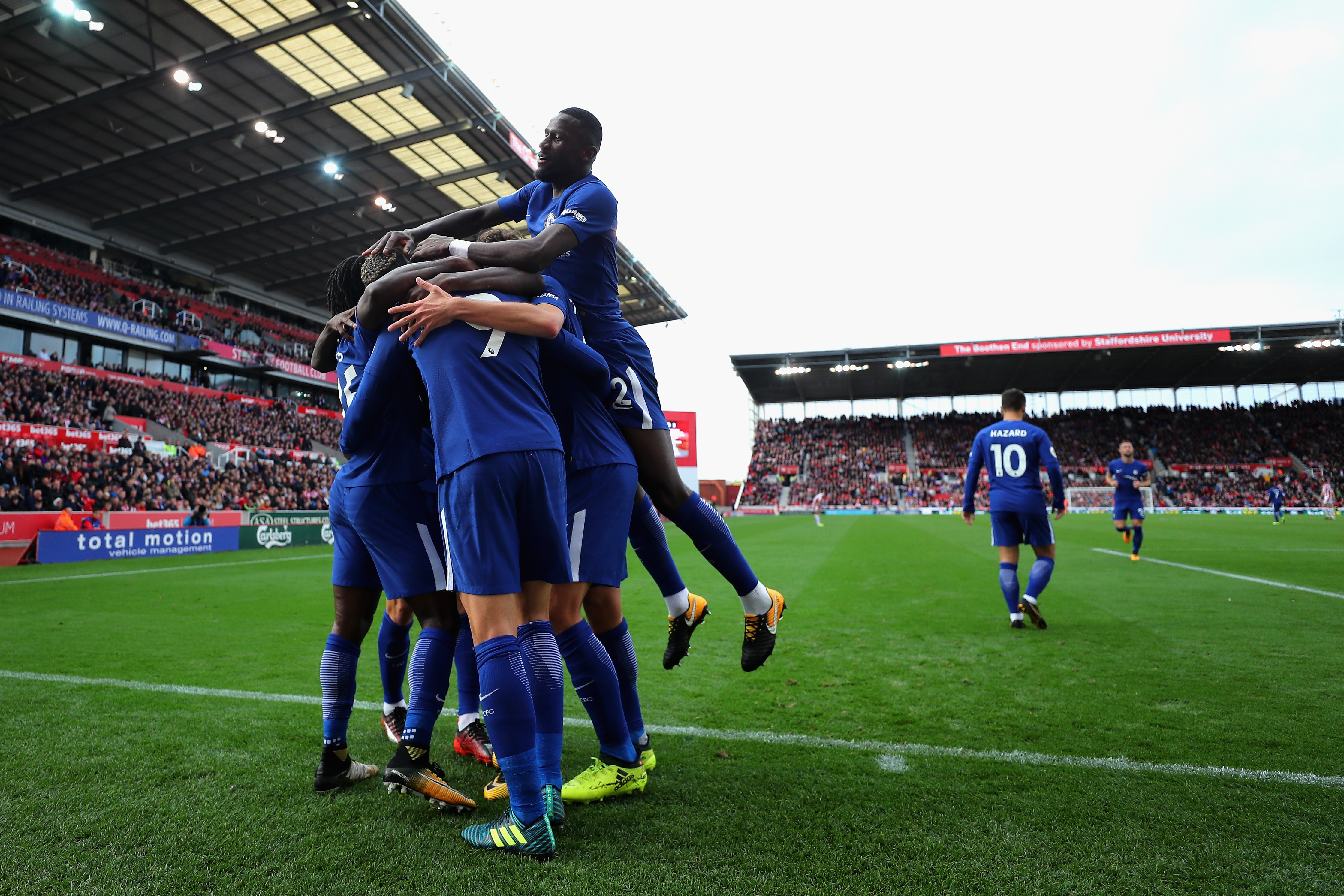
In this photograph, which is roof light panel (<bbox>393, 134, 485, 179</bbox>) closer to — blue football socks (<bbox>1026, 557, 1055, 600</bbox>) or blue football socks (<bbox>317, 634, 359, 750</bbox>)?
blue football socks (<bbox>1026, 557, 1055, 600</bbox>)

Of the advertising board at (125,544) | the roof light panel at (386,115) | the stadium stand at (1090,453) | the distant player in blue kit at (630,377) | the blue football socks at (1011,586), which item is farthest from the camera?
the stadium stand at (1090,453)

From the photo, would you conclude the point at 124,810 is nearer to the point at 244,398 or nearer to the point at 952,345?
the point at 244,398

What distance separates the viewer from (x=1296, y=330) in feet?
115

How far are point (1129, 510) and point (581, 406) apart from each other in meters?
11.7

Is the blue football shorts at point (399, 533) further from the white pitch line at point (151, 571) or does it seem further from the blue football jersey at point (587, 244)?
the white pitch line at point (151, 571)

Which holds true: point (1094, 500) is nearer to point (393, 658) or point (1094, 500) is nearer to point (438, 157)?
point (438, 157)

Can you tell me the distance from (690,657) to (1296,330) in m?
44.6

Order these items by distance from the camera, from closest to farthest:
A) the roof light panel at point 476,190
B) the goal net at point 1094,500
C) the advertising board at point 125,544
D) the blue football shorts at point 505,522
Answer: the blue football shorts at point 505,522 < the advertising board at point 125,544 < the roof light panel at point 476,190 < the goal net at point 1094,500

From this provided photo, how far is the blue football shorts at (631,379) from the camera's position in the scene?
2682 mm

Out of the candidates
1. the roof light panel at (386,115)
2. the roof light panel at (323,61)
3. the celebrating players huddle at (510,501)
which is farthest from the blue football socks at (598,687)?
the roof light panel at (386,115)

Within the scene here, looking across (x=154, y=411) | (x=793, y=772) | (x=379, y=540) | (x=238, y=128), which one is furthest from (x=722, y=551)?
(x=154, y=411)

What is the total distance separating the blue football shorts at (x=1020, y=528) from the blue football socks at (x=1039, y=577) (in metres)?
0.17

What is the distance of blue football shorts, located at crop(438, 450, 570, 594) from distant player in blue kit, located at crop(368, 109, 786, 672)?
0.65 m

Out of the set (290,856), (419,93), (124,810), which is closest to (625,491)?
(290,856)
